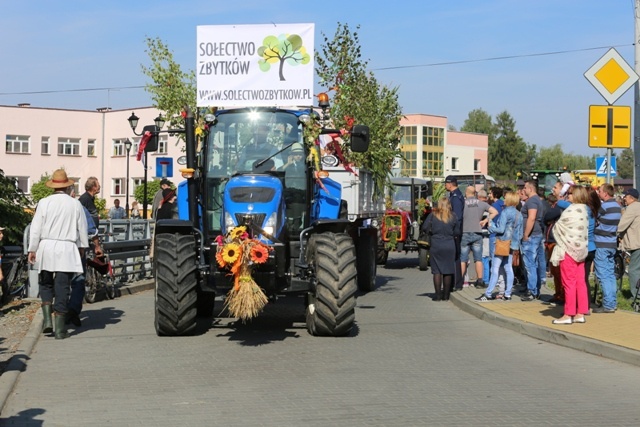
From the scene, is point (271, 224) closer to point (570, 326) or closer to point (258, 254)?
point (258, 254)

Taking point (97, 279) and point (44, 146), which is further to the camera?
point (44, 146)

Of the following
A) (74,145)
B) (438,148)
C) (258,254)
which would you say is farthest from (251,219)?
(438,148)

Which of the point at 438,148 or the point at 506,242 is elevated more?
the point at 438,148

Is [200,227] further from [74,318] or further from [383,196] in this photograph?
[383,196]

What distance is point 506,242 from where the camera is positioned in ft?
52.2

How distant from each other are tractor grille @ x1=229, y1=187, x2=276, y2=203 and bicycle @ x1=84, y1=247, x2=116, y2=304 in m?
3.38

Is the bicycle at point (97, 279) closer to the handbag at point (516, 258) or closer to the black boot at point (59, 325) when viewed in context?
the black boot at point (59, 325)

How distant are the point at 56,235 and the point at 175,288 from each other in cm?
163

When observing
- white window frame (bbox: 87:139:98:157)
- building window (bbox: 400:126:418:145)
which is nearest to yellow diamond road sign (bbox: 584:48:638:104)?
white window frame (bbox: 87:139:98:157)

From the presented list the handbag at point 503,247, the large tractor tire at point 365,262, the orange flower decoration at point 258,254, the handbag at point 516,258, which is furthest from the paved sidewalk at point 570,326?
the orange flower decoration at point 258,254

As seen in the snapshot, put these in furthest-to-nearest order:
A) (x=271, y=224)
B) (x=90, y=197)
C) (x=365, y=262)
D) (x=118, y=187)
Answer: (x=118, y=187), (x=365, y=262), (x=90, y=197), (x=271, y=224)

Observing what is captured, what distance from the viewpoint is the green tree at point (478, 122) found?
14112 centimetres

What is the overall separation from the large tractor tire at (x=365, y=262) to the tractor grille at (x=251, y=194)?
670cm

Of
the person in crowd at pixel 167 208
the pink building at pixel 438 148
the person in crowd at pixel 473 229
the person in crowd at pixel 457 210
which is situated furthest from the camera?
the pink building at pixel 438 148
